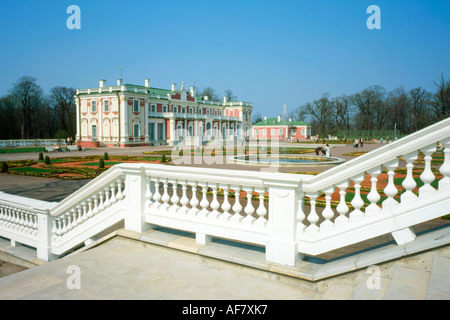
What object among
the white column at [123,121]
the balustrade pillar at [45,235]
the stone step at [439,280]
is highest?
the white column at [123,121]

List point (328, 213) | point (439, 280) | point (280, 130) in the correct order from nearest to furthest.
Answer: point (439, 280) < point (328, 213) < point (280, 130)

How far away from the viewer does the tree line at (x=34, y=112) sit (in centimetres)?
5556

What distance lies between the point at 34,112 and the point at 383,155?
66.5 meters

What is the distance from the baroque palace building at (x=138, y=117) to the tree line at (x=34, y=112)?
31.0 feet

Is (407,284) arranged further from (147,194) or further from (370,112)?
(370,112)

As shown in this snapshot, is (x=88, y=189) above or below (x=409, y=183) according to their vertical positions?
below

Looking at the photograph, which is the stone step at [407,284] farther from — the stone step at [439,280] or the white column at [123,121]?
the white column at [123,121]

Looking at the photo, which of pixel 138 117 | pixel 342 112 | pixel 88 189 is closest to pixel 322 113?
pixel 342 112

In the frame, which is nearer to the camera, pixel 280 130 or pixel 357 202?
pixel 357 202

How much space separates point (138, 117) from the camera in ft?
150

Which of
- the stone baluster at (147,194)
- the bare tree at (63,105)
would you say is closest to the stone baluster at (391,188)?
the stone baluster at (147,194)
